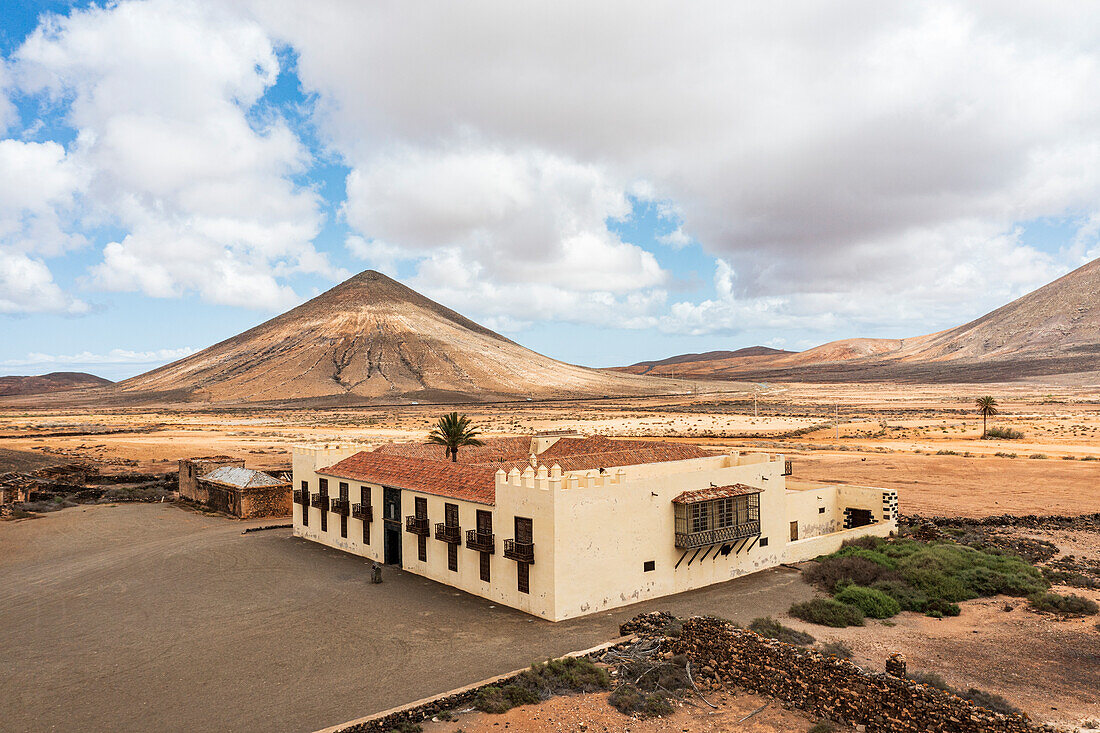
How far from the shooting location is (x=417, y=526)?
30.2 m

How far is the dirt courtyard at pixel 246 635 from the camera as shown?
18234 mm

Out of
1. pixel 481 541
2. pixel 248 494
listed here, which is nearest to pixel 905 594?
pixel 481 541

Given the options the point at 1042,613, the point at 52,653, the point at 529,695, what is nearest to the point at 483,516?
the point at 529,695

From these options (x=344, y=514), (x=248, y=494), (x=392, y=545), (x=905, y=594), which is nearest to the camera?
(x=905, y=594)

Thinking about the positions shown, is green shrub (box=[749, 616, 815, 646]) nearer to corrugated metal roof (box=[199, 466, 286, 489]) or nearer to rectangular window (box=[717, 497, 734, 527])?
rectangular window (box=[717, 497, 734, 527])

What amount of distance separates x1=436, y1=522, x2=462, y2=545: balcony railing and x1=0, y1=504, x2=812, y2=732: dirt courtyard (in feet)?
7.19

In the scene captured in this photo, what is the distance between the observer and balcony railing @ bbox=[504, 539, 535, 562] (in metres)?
24.6

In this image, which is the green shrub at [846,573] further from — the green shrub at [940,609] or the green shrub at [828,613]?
the green shrub at [828,613]

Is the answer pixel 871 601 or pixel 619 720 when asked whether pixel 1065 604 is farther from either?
pixel 619 720

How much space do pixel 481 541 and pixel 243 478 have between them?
28.3 m

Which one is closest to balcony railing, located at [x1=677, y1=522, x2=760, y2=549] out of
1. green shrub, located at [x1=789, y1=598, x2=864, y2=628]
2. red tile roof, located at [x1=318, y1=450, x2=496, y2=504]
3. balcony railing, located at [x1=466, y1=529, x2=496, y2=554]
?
green shrub, located at [x1=789, y1=598, x2=864, y2=628]

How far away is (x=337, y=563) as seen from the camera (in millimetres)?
33250

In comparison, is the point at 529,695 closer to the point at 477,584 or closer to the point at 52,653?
the point at 477,584

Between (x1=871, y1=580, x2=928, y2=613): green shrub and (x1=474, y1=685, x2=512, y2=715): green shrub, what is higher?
(x1=474, y1=685, x2=512, y2=715): green shrub
